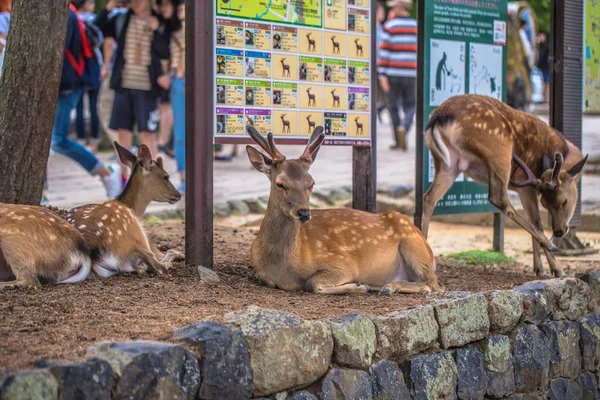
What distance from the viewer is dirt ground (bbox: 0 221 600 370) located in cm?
400

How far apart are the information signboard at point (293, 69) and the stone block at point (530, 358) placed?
2074 millimetres

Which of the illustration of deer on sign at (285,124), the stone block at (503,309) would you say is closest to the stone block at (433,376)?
the stone block at (503,309)

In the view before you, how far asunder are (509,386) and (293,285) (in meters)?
1.53

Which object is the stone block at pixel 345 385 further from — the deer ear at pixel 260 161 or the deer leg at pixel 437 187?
the deer leg at pixel 437 187

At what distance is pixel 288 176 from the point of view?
18.7 ft

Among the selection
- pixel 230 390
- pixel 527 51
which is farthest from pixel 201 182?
pixel 527 51

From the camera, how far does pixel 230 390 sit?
403cm

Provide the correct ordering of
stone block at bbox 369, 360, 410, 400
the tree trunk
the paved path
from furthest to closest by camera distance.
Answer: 1. the paved path
2. the tree trunk
3. stone block at bbox 369, 360, 410, 400

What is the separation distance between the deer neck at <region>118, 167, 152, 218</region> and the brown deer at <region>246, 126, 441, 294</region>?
1.24m

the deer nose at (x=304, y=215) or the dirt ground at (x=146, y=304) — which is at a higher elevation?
the deer nose at (x=304, y=215)

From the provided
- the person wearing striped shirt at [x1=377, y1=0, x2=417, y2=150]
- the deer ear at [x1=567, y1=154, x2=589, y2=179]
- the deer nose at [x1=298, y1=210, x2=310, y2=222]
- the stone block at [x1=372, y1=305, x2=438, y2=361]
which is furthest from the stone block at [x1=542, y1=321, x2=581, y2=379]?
the person wearing striped shirt at [x1=377, y1=0, x2=417, y2=150]

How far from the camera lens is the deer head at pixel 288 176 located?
18.5 ft

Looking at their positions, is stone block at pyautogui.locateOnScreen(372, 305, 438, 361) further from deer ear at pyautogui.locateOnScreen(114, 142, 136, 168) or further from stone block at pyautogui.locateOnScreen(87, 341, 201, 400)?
deer ear at pyautogui.locateOnScreen(114, 142, 136, 168)

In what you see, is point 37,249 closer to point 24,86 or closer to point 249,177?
point 24,86
